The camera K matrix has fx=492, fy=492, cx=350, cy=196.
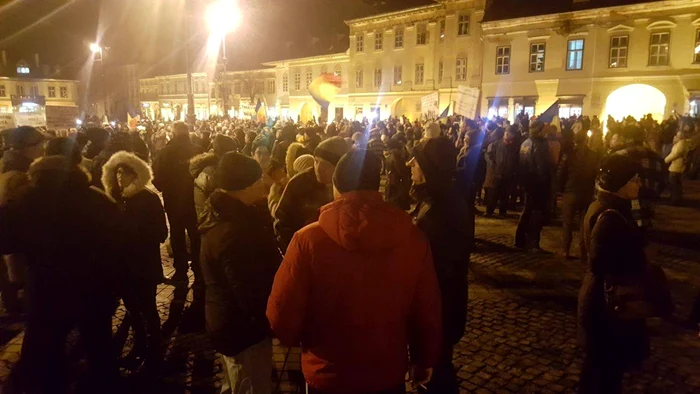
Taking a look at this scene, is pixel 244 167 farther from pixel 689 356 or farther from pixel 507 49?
pixel 507 49

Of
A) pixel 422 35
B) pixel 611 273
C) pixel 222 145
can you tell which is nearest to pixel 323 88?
pixel 222 145

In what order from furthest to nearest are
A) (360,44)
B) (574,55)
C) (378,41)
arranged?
(360,44) < (378,41) < (574,55)

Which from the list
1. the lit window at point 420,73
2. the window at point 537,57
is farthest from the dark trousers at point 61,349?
the lit window at point 420,73

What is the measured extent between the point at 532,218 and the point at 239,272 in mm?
7145

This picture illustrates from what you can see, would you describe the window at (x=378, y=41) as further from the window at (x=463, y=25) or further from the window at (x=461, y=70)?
the window at (x=461, y=70)

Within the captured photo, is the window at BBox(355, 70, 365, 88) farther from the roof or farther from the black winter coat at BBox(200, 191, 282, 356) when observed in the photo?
the black winter coat at BBox(200, 191, 282, 356)

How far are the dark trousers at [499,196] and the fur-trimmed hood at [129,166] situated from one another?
8.09 m

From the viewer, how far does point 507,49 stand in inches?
1303

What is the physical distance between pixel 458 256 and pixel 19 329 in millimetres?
5029

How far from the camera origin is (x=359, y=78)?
151 ft

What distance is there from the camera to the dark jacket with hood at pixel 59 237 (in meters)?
3.38

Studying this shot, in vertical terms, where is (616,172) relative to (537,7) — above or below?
below

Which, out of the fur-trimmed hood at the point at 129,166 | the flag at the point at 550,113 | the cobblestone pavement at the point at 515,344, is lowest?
the cobblestone pavement at the point at 515,344

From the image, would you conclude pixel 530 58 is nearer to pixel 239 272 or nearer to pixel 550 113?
pixel 550 113
